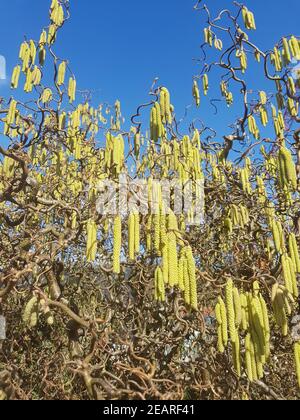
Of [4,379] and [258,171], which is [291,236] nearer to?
[4,379]

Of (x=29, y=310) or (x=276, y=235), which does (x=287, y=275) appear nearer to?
(x=276, y=235)

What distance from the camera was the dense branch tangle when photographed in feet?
7.32

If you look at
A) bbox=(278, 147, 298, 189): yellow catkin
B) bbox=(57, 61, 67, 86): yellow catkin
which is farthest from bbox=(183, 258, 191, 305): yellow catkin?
bbox=(57, 61, 67, 86): yellow catkin

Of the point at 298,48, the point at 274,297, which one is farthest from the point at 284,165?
the point at 298,48

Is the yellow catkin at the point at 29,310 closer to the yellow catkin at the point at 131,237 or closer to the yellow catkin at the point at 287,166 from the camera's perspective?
the yellow catkin at the point at 131,237

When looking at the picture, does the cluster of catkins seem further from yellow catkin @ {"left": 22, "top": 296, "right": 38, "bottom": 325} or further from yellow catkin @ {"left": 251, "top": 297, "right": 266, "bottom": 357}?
yellow catkin @ {"left": 22, "top": 296, "right": 38, "bottom": 325}

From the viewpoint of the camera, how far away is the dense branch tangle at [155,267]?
223cm

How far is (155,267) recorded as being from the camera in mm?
3465

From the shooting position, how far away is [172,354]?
3254 mm

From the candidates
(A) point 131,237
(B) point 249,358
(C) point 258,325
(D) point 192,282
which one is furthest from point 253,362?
(A) point 131,237

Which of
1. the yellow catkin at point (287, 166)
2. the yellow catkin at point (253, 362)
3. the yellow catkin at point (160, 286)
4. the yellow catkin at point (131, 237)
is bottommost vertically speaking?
the yellow catkin at point (253, 362)

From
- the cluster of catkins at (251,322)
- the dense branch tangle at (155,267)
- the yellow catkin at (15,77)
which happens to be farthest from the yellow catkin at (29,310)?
the yellow catkin at (15,77)

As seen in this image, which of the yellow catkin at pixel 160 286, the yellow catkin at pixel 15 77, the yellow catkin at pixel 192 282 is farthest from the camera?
the yellow catkin at pixel 15 77
